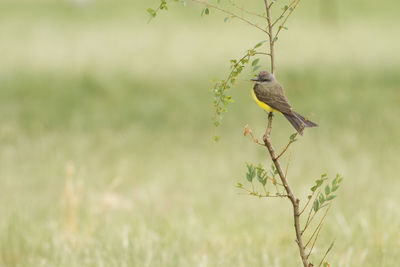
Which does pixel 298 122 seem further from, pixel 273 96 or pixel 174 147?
pixel 174 147

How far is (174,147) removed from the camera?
11969 millimetres

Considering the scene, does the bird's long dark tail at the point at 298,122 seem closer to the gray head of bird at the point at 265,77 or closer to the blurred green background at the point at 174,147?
the gray head of bird at the point at 265,77

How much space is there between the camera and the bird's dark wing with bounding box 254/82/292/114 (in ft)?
11.3

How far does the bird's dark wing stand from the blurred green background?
7.70 ft

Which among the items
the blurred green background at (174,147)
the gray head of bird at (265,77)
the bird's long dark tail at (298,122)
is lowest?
the blurred green background at (174,147)

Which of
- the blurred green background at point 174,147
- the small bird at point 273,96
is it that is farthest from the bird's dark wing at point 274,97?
the blurred green background at point 174,147

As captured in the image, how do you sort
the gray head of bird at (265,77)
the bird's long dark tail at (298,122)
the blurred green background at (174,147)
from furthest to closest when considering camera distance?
the blurred green background at (174,147), the gray head of bird at (265,77), the bird's long dark tail at (298,122)

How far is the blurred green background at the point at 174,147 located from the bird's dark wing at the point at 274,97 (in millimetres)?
2348

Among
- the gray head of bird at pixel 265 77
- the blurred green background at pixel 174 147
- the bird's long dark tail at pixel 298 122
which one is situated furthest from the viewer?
the blurred green background at pixel 174 147

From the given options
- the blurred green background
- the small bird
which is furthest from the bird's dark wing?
the blurred green background

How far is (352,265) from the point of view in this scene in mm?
5426

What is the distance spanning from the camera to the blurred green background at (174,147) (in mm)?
6535

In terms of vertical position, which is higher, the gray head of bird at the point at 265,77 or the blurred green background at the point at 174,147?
the gray head of bird at the point at 265,77

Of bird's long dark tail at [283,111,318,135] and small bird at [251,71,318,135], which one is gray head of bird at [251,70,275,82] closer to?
small bird at [251,71,318,135]
